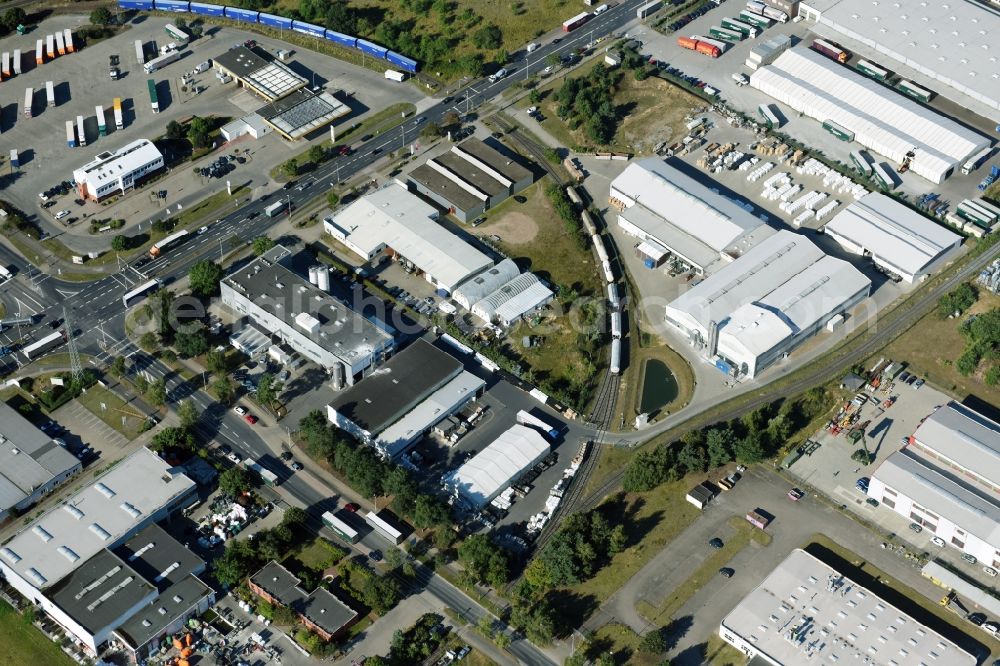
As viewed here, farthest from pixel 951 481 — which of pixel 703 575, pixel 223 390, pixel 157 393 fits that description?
pixel 157 393

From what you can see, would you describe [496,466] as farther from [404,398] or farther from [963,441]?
[963,441]

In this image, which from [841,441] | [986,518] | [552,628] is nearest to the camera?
[552,628]

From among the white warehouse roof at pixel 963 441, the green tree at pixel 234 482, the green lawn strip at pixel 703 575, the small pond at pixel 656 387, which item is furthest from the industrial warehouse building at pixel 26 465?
the white warehouse roof at pixel 963 441

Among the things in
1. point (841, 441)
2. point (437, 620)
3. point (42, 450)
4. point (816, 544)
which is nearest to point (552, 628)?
point (437, 620)

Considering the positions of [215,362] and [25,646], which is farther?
[215,362]

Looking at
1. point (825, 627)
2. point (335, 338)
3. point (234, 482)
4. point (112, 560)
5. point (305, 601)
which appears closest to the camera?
point (825, 627)

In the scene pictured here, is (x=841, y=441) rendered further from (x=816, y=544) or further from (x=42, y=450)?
(x=42, y=450)

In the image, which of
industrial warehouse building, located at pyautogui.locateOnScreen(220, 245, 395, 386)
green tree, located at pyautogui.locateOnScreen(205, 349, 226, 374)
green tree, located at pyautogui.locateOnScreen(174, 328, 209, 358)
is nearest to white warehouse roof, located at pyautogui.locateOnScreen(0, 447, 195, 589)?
green tree, located at pyautogui.locateOnScreen(205, 349, 226, 374)
